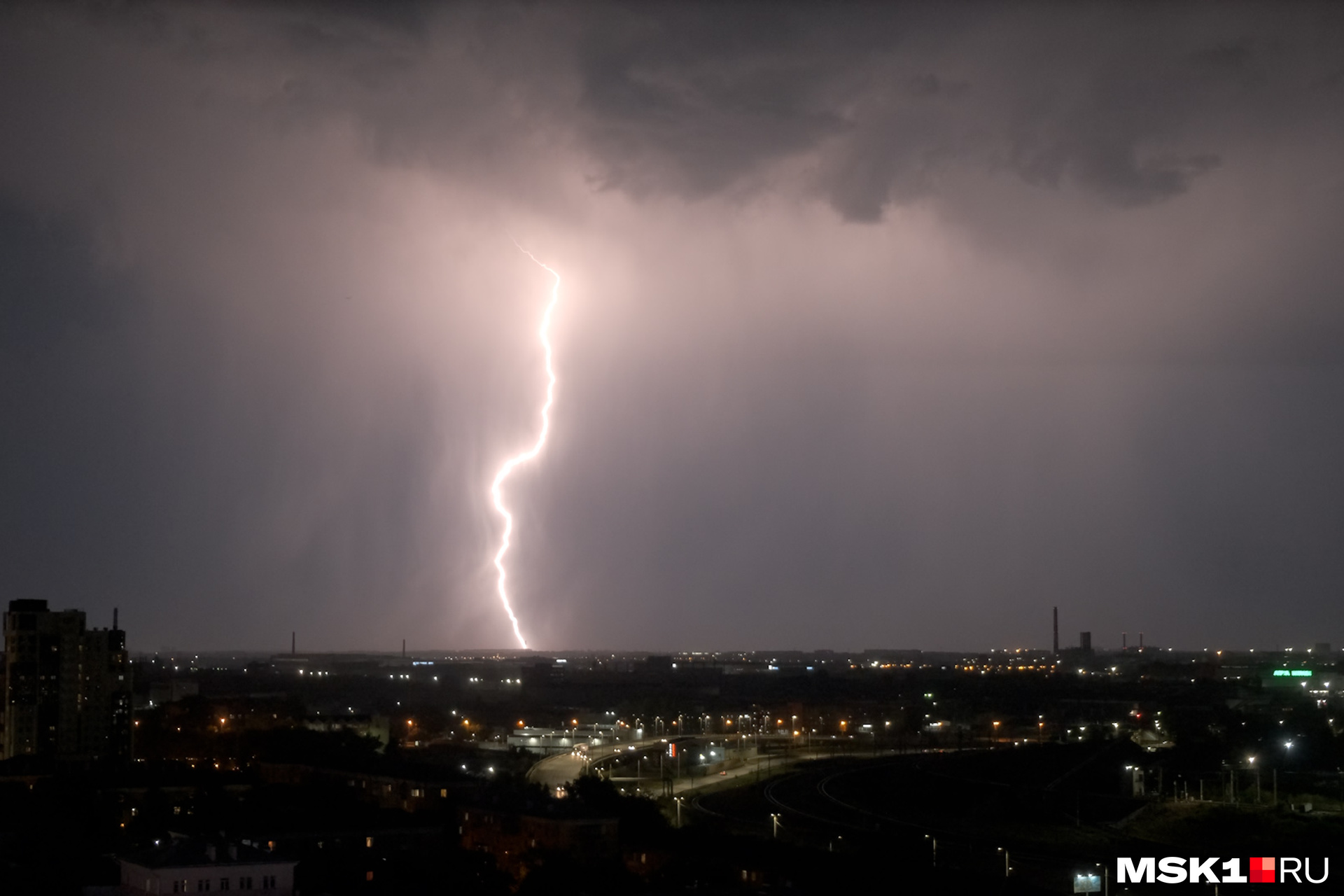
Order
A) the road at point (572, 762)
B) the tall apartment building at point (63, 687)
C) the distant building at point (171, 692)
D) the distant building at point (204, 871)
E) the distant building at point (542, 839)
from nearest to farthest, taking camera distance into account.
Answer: the distant building at point (204, 871), the distant building at point (542, 839), the road at point (572, 762), the tall apartment building at point (63, 687), the distant building at point (171, 692)

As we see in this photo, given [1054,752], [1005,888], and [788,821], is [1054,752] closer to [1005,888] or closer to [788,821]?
[788,821]

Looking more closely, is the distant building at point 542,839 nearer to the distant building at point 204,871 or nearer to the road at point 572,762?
the distant building at point 204,871

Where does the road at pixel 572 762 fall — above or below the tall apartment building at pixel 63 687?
below

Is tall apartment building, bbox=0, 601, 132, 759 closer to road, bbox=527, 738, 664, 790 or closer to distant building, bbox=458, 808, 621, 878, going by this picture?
road, bbox=527, 738, 664, 790

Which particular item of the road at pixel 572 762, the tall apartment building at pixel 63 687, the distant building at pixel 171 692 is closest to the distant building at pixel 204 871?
the road at pixel 572 762

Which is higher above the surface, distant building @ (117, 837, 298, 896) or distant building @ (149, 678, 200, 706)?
distant building @ (117, 837, 298, 896)

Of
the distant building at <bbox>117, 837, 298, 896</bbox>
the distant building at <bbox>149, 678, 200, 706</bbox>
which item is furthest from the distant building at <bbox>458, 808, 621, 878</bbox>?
the distant building at <bbox>149, 678, 200, 706</bbox>

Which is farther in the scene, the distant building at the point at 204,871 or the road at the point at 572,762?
the road at the point at 572,762
